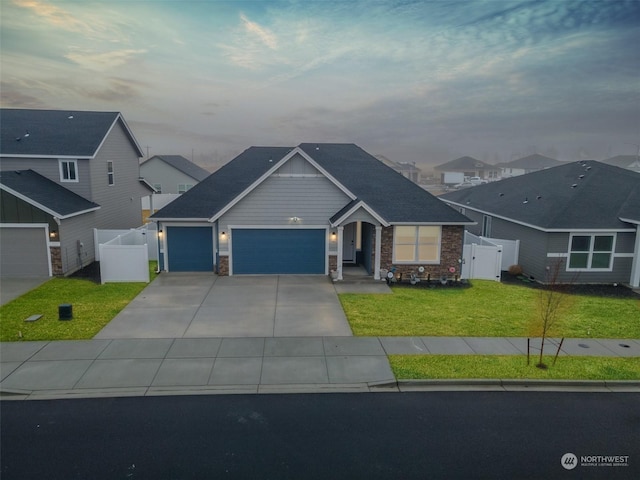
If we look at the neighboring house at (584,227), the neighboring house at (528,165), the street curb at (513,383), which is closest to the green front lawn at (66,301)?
the street curb at (513,383)

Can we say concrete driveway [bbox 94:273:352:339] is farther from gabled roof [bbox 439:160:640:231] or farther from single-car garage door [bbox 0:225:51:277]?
gabled roof [bbox 439:160:640:231]

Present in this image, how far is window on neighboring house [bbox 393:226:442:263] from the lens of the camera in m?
19.8

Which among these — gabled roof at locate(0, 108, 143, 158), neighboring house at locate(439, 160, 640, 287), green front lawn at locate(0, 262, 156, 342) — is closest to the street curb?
green front lawn at locate(0, 262, 156, 342)

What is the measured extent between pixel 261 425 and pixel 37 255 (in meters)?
16.6

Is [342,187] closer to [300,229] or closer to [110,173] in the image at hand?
[300,229]

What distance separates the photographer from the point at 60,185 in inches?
922

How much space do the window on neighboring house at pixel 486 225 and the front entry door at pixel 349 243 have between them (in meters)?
9.41

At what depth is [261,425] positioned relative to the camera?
828 cm

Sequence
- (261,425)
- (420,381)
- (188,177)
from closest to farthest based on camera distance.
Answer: (261,425), (420,381), (188,177)

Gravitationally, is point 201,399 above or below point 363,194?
below

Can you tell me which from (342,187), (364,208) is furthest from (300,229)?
(364,208)

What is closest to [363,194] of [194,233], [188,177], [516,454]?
[194,233]

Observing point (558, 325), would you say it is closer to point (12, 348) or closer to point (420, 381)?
point (420, 381)

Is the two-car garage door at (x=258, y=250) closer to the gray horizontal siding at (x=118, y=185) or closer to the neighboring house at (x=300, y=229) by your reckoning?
the neighboring house at (x=300, y=229)
